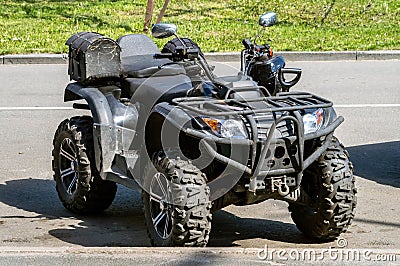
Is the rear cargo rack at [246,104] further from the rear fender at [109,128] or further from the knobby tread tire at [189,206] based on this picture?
the rear fender at [109,128]

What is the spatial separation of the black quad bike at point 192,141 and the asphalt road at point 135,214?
264mm

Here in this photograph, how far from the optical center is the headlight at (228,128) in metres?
5.39

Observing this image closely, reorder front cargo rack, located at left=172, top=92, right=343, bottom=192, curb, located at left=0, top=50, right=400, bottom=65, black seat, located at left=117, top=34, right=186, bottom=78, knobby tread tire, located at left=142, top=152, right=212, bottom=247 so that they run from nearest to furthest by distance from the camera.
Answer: front cargo rack, located at left=172, top=92, right=343, bottom=192 < knobby tread tire, located at left=142, top=152, right=212, bottom=247 < black seat, located at left=117, top=34, right=186, bottom=78 < curb, located at left=0, top=50, right=400, bottom=65

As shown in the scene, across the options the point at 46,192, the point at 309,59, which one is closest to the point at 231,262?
the point at 46,192

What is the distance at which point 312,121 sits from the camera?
18.4ft

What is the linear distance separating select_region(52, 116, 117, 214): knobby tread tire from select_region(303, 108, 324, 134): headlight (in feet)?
5.90

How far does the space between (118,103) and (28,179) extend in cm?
191

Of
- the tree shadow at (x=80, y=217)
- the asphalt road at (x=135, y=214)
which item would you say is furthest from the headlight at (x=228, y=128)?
the tree shadow at (x=80, y=217)

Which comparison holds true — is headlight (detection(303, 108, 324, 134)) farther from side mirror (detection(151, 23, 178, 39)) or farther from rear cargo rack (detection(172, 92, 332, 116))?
side mirror (detection(151, 23, 178, 39))

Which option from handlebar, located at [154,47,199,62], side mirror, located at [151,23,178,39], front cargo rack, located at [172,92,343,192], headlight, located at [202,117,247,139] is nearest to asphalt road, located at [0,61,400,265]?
front cargo rack, located at [172,92,343,192]

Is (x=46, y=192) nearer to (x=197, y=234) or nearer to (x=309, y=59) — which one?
(x=197, y=234)

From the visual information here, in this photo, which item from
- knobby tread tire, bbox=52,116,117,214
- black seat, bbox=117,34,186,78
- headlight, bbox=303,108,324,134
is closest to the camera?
headlight, bbox=303,108,324,134

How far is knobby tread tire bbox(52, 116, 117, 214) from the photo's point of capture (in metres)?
6.63

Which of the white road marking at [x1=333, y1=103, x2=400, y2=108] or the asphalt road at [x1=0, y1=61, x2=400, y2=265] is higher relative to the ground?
the white road marking at [x1=333, y1=103, x2=400, y2=108]
